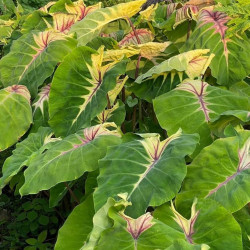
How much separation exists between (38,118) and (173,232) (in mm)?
1300

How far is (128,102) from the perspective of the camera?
7.62 feet

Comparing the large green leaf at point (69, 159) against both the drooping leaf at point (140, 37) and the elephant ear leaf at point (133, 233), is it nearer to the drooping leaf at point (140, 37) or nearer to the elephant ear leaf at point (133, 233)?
the elephant ear leaf at point (133, 233)

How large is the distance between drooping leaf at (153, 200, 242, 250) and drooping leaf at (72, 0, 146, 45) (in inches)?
48.6

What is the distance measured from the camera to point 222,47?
2.38 meters

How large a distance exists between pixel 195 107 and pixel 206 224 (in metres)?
0.64

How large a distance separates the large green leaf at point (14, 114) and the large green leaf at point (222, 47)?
86cm

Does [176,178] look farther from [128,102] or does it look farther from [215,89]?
[128,102]

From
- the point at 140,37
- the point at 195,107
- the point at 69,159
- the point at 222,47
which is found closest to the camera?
the point at 69,159

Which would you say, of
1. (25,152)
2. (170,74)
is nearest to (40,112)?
(25,152)

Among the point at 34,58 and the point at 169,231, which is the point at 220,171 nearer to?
the point at 169,231

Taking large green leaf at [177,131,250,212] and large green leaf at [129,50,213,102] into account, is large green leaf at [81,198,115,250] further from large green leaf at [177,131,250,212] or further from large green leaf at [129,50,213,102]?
large green leaf at [129,50,213,102]

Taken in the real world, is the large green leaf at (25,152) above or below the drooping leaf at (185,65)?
below

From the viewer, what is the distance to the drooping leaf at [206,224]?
1.44 m

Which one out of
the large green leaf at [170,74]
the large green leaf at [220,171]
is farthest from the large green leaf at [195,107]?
the large green leaf at [220,171]
